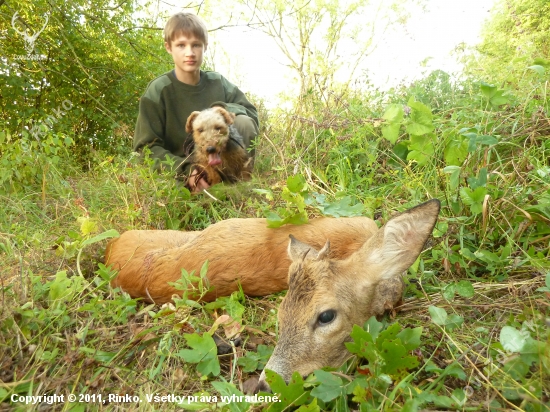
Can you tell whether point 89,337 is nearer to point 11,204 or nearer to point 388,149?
point 11,204

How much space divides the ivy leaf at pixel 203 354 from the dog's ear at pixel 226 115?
377 centimetres

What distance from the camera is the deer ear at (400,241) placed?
6.61 ft

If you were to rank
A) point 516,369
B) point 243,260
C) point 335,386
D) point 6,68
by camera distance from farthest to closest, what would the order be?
1. point 6,68
2. point 243,260
3. point 335,386
4. point 516,369

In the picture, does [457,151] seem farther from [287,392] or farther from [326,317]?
[287,392]

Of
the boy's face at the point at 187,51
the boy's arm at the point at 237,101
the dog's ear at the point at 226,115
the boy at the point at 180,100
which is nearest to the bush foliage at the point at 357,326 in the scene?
the boy at the point at 180,100

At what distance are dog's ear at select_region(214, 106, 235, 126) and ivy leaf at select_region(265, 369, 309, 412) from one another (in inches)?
167

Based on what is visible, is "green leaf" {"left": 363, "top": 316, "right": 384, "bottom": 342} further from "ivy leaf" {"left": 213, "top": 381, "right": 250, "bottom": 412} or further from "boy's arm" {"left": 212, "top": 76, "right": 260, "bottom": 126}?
"boy's arm" {"left": 212, "top": 76, "right": 260, "bottom": 126}

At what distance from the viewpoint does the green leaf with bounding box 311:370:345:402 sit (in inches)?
67.4

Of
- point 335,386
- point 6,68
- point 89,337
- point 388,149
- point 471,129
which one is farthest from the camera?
point 6,68

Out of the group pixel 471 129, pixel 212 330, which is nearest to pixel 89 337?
pixel 212 330

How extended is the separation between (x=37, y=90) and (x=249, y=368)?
23.9 ft

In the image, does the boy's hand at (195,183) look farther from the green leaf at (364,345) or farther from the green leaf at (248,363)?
the green leaf at (364,345)

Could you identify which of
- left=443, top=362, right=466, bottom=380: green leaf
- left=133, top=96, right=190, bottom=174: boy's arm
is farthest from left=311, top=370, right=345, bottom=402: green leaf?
left=133, top=96, right=190, bottom=174: boy's arm

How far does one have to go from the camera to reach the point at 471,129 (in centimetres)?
291
